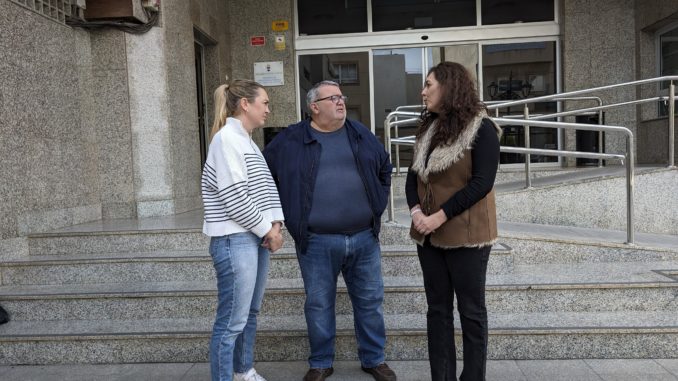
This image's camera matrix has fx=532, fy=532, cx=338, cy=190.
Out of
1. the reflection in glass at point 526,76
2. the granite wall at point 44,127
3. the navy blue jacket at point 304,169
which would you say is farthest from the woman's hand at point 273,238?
the reflection in glass at point 526,76

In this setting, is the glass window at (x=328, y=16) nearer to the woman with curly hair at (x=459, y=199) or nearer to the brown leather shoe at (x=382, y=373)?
the woman with curly hair at (x=459, y=199)

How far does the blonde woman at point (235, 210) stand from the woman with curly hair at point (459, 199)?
0.80 metres

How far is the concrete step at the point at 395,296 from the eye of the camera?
12.1ft

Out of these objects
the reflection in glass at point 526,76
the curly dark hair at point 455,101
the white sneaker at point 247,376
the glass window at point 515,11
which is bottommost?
the white sneaker at point 247,376

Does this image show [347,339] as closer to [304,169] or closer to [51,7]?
[304,169]

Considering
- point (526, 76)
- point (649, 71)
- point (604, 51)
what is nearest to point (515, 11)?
point (526, 76)

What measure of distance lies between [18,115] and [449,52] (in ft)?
21.6

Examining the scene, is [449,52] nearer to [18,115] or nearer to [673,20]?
[673,20]

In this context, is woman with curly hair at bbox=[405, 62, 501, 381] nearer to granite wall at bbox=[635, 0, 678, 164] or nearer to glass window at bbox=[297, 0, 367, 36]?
granite wall at bbox=[635, 0, 678, 164]

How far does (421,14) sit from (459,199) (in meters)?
7.17

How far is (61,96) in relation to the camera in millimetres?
5367

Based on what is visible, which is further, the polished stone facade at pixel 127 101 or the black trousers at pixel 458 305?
the polished stone facade at pixel 127 101

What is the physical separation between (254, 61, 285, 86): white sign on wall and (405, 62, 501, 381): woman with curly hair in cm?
661

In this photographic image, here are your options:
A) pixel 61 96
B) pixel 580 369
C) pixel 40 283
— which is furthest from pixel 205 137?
pixel 580 369
